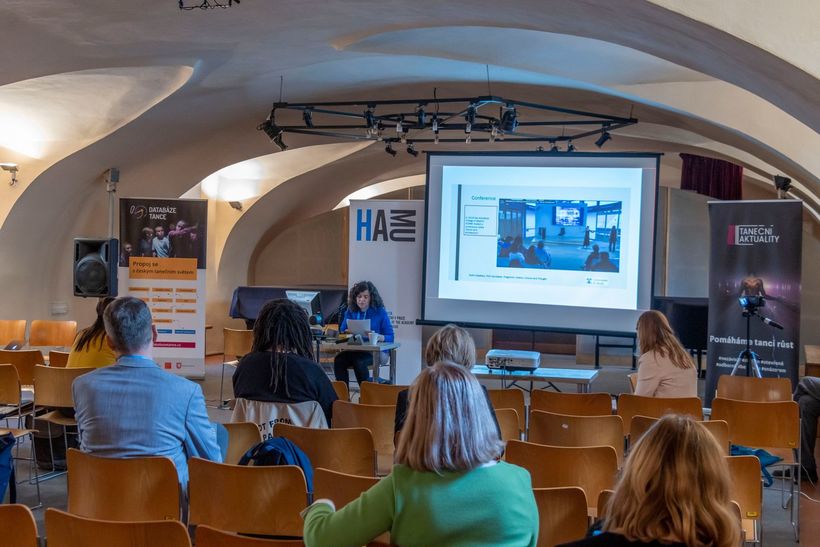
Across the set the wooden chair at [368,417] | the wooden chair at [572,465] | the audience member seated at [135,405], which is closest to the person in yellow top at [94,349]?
Answer: the wooden chair at [368,417]

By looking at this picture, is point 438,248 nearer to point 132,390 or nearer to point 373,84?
point 373,84

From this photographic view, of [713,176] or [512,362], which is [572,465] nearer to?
[512,362]

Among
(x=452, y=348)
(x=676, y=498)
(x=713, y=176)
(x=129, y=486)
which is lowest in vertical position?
(x=129, y=486)

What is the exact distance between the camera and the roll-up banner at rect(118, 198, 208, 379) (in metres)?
10.7

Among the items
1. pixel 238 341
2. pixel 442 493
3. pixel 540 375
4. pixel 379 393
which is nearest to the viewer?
pixel 442 493

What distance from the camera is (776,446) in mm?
5344

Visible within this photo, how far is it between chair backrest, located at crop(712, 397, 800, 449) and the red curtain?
9692 mm

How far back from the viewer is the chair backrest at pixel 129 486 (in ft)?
11.2

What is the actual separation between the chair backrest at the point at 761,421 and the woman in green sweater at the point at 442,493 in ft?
11.2

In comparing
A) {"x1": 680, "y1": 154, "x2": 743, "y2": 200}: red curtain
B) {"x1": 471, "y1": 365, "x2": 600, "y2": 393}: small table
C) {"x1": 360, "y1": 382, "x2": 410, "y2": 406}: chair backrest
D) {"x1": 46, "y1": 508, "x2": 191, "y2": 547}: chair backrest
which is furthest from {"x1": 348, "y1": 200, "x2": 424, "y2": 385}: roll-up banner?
{"x1": 46, "y1": 508, "x2": 191, "y2": 547}: chair backrest

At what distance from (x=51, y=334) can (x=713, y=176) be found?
10672 millimetres

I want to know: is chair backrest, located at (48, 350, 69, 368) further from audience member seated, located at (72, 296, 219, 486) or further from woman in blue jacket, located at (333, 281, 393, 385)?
audience member seated, located at (72, 296, 219, 486)

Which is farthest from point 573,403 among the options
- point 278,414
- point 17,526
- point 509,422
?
point 17,526

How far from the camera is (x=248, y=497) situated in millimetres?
3307
